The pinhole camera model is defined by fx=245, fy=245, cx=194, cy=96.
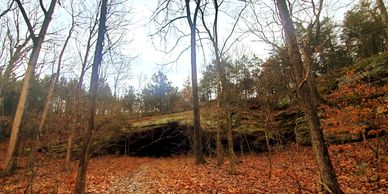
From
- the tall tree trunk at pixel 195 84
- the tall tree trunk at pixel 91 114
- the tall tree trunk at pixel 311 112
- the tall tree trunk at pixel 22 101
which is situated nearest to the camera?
the tall tree trunk at pixel 311 112

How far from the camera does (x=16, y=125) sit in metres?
9.69

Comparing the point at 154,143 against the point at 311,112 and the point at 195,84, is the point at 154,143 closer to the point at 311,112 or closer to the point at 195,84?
the point at 195,84

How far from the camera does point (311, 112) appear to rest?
483 centimetres

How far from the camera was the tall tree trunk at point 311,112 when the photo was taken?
455 centimetres

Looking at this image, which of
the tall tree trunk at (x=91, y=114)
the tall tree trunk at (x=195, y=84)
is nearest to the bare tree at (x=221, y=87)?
the tall tree trunk at (x=195, y=84)

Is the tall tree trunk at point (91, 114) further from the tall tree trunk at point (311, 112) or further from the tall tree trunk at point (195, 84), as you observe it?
the tall tree trunk at point (195, 84)

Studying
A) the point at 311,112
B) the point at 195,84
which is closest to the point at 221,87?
the point at 195,84

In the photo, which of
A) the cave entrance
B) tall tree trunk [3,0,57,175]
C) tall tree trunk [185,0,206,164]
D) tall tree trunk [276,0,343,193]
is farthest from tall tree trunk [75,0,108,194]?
the cave entrance

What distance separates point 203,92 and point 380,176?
23445 millimetres

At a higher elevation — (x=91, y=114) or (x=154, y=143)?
(x=91, y=114)

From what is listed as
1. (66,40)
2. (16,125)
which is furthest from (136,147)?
(16,125)

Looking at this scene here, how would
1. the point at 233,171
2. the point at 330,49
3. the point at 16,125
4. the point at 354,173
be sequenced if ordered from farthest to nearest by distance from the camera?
the point at 330,49 → the point at 16,125 → the point at 233,171 → the point at 354,173

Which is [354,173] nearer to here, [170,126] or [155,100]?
[170,126]

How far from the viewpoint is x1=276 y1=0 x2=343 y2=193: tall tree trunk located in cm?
455
